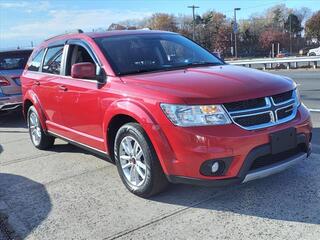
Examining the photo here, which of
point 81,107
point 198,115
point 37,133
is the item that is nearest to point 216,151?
point 198,115

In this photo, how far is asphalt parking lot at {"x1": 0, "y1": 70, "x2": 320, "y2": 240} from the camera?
153 inches

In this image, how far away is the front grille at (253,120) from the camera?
13.2 feet

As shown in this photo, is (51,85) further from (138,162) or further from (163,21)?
(163,21)

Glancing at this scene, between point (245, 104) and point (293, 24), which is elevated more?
point (293, 24)

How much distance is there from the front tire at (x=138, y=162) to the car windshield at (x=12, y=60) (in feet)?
20.5

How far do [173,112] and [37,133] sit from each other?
3.86 meters

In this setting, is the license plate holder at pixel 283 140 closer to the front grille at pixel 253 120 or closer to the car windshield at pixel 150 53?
the front grille at pixel 253 120

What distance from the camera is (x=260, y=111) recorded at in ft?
13.5

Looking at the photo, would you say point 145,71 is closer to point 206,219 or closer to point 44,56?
point 206,219

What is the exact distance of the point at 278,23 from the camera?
9275cm

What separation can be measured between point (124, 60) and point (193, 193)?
1.72 metres

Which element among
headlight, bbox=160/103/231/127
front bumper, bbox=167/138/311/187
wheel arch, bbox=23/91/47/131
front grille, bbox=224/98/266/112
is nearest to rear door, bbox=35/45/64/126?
wheel arch, bbox=23/91/47/131

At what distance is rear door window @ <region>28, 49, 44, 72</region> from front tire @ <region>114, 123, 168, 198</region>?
286cm

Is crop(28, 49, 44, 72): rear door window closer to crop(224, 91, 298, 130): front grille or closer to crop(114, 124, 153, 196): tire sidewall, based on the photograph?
crop(114, 124, 153, 196): tire sidewall
